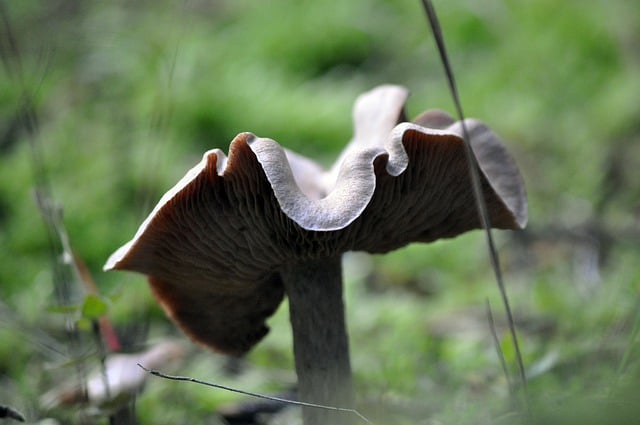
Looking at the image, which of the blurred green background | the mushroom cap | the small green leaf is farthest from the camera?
the blurred green background

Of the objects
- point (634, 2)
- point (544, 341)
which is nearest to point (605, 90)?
point (634, 2)

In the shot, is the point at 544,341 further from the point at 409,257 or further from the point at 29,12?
the point at 29,12

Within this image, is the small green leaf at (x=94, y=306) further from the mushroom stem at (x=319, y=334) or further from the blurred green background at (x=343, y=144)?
the mushroom stem at (x=319, y=334)

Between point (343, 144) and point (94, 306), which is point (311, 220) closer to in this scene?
point (94, 306)

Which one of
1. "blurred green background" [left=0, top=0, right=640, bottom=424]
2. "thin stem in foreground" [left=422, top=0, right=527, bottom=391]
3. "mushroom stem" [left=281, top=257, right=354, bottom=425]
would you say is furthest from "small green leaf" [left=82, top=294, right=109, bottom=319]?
"thin stem in foreground" [left=422, top=0, right=527, bottom=391]

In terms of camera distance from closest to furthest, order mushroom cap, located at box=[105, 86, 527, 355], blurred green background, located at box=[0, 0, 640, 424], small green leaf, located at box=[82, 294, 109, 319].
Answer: mushroom cap, located at box=[105, 86, 527, 355] < small green leaf, located at box=[82, 294, 109, 319] < blurred green background, located at box=[0, 0, 640, 424]

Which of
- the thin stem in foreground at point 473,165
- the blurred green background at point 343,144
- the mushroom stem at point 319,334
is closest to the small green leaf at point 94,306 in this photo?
the blurred green background at point 343,144

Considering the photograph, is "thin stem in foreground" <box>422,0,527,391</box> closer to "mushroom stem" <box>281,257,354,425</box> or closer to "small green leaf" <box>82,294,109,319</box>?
"mushroom stem" <box>281,257,354,425</box>
